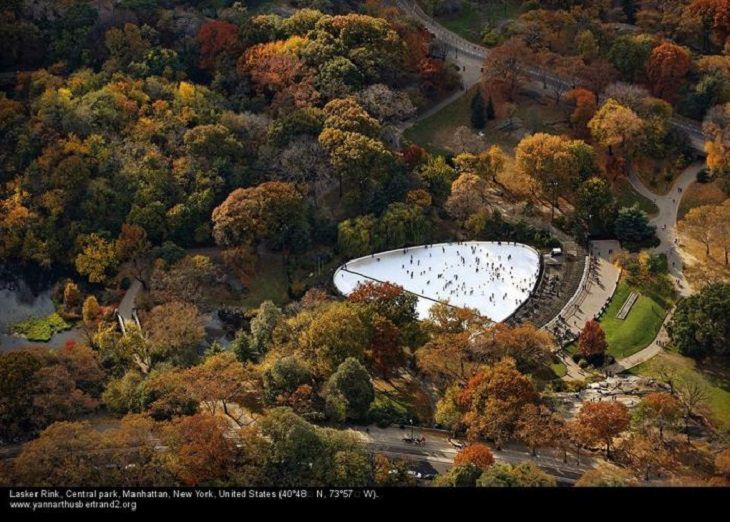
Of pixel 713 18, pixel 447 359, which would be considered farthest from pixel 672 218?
pixel 447 359

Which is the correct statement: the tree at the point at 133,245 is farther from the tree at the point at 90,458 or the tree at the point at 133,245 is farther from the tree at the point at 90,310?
the tree at the point at 90,458

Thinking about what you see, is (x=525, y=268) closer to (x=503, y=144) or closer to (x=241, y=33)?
(x=503, y=144)

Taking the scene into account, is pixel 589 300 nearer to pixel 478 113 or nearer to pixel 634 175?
pixel 634 175

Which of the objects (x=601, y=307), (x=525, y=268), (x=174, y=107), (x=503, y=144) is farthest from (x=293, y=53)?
(x=601, y=307)

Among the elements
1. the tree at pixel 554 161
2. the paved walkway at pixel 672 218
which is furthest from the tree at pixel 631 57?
the tree at pixel 554 161

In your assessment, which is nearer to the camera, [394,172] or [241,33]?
[394,172]
